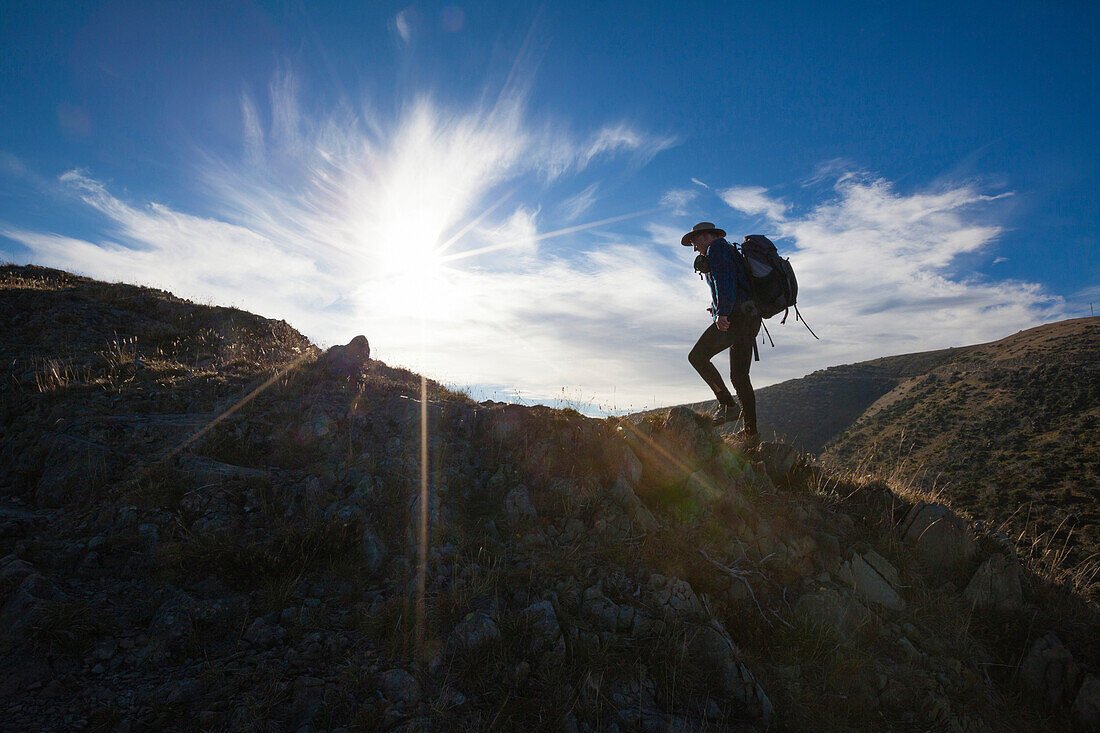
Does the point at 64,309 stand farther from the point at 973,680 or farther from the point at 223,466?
the point at 973,680

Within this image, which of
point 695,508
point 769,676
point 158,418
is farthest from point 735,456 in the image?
point 158,418

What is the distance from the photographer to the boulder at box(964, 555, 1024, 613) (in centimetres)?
471

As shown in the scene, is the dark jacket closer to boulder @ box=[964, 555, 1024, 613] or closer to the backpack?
the backpack

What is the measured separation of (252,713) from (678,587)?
3.24m

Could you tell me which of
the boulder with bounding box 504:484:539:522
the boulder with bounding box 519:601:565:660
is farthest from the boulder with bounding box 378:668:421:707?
A: the boulder with bounding box 504:484:539:522

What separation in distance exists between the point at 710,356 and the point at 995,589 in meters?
3.77

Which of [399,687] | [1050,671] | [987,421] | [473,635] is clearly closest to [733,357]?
[1050,671]

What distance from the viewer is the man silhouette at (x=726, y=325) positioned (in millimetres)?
5785

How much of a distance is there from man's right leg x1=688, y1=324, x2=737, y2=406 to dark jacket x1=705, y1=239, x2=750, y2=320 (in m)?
0.29

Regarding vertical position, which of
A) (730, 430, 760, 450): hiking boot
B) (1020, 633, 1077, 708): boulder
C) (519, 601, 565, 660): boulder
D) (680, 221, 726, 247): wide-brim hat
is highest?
(680, 221, 726, 247): wide-brim hat

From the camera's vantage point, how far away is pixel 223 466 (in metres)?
5.14

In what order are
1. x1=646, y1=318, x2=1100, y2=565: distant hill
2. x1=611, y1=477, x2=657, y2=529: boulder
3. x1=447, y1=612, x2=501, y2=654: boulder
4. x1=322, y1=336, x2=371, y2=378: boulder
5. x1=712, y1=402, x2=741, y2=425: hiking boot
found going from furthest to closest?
x1=646, y1=318, x2=1100, y2=565: distant hill, x1=322, y1=336, x2=371, y2=378: boulder, x1=712, y1=402, x2=741, y2=425: hiking boot, x1=611, y1=477, x2=657, y2=529: boulder, x1=447, y1=612, x2=501, y2=654: boulder

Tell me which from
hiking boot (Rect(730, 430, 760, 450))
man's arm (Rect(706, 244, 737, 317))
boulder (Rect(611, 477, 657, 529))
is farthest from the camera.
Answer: hiking boot (Rect(730, 430, 760, 450))

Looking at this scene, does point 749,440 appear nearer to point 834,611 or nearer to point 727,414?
point 727,414
